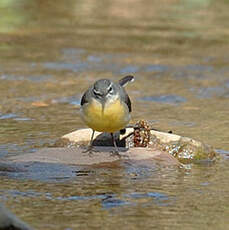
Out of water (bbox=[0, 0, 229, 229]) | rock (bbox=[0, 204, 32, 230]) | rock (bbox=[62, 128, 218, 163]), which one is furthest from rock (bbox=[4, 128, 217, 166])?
rock (bbox=[0, 204, 32, 230])

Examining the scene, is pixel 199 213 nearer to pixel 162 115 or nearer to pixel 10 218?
pixel 10 218

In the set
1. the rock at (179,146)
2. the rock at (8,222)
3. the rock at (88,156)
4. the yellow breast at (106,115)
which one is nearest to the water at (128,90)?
the rock at (88,156)

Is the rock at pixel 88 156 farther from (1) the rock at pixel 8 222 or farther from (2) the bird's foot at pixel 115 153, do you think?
(1) the rock at pixel 8 222

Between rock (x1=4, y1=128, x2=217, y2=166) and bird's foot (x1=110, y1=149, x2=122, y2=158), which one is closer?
rock (x1=4, y1=128, x2=217, y2=166)

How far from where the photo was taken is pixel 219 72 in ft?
51.5

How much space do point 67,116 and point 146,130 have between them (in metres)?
2.84

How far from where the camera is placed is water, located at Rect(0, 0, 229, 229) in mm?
7621

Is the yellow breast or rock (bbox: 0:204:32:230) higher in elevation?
the yellow breast

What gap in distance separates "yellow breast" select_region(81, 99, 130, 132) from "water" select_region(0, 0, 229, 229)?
545 millimetres

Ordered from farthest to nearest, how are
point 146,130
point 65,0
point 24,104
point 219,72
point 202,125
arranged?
point 65,0 → point 219,72 → point 24,104 → point 202,125 → point 146,130

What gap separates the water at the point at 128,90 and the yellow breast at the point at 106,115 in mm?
545

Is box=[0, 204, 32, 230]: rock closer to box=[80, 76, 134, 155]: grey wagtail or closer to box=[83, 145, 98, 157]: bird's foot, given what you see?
box=[80, 76, 134, 155]: grey wagtail

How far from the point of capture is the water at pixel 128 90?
7621 millimetres

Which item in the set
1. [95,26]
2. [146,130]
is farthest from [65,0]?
[146,130]
